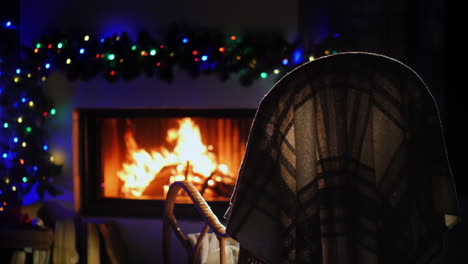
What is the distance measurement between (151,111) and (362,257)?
2.32 metres

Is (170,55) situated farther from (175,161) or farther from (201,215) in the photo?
(201,215)

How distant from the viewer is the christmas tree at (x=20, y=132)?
112 inches

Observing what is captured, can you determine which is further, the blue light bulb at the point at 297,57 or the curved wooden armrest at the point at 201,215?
the blue light bulb at the point at 297,57

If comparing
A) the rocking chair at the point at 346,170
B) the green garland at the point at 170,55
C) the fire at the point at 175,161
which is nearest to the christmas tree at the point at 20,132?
the green garland at the point at 170,55

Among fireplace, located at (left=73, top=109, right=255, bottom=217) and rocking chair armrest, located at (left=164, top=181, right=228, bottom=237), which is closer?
rocking chair armrest, located at (left=164, top=181, right=228, bottom=237)

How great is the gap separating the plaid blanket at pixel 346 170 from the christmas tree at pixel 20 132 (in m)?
→ 2.30

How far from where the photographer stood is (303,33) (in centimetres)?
287

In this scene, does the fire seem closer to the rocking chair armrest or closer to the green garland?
the green garland

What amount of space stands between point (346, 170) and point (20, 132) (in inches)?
97.8

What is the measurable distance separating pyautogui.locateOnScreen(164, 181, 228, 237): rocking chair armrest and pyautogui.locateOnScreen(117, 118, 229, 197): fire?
1.68 m

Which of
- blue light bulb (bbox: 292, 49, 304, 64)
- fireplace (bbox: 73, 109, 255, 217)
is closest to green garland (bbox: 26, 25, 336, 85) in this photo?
blue light bulb (bbox: 292, 49, 304, 64)

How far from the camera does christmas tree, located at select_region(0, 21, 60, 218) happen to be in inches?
112

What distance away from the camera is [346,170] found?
0.93 m

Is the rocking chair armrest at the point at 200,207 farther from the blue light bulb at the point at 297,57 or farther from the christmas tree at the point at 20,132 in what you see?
the christmas tree at the point at 20,132
